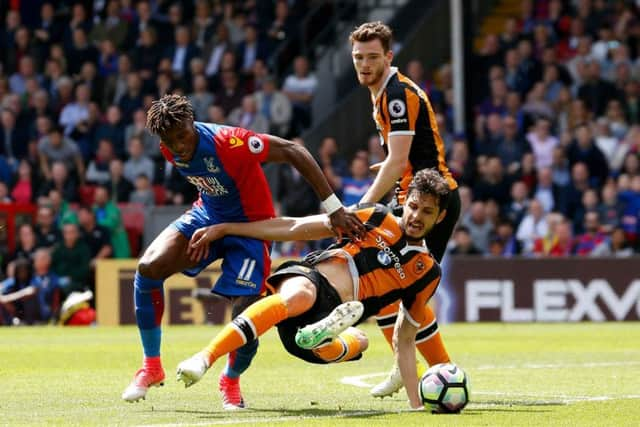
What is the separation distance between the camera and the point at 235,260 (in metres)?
8.74

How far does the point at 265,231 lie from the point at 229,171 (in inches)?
16.9

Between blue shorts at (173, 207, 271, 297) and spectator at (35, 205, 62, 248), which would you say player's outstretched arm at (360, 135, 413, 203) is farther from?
spectator at (35, 205, 62, 248)

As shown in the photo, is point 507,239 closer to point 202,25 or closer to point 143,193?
point 143,193

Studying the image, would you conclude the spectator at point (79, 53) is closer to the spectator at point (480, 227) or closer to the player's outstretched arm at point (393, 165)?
the spectator at point (480, 227)

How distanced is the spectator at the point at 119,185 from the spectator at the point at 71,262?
1.72m

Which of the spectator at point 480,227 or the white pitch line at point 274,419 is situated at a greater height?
the white pitch line at point 274,419

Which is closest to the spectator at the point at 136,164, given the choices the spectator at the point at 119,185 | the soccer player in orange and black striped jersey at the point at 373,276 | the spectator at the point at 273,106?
the spectator at the point at 119,185

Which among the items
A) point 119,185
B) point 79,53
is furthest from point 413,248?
point 79,53

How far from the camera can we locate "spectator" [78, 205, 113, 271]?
20766 mm

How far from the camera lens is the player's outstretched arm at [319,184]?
325 inches

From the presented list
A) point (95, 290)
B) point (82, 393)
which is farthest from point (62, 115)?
point (82, 393)

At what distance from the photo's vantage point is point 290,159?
847 centimetres

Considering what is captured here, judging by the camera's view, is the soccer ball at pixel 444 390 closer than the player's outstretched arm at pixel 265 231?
Yes

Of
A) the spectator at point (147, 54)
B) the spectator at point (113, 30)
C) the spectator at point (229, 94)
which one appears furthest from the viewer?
the spectator at point (113, 30)
